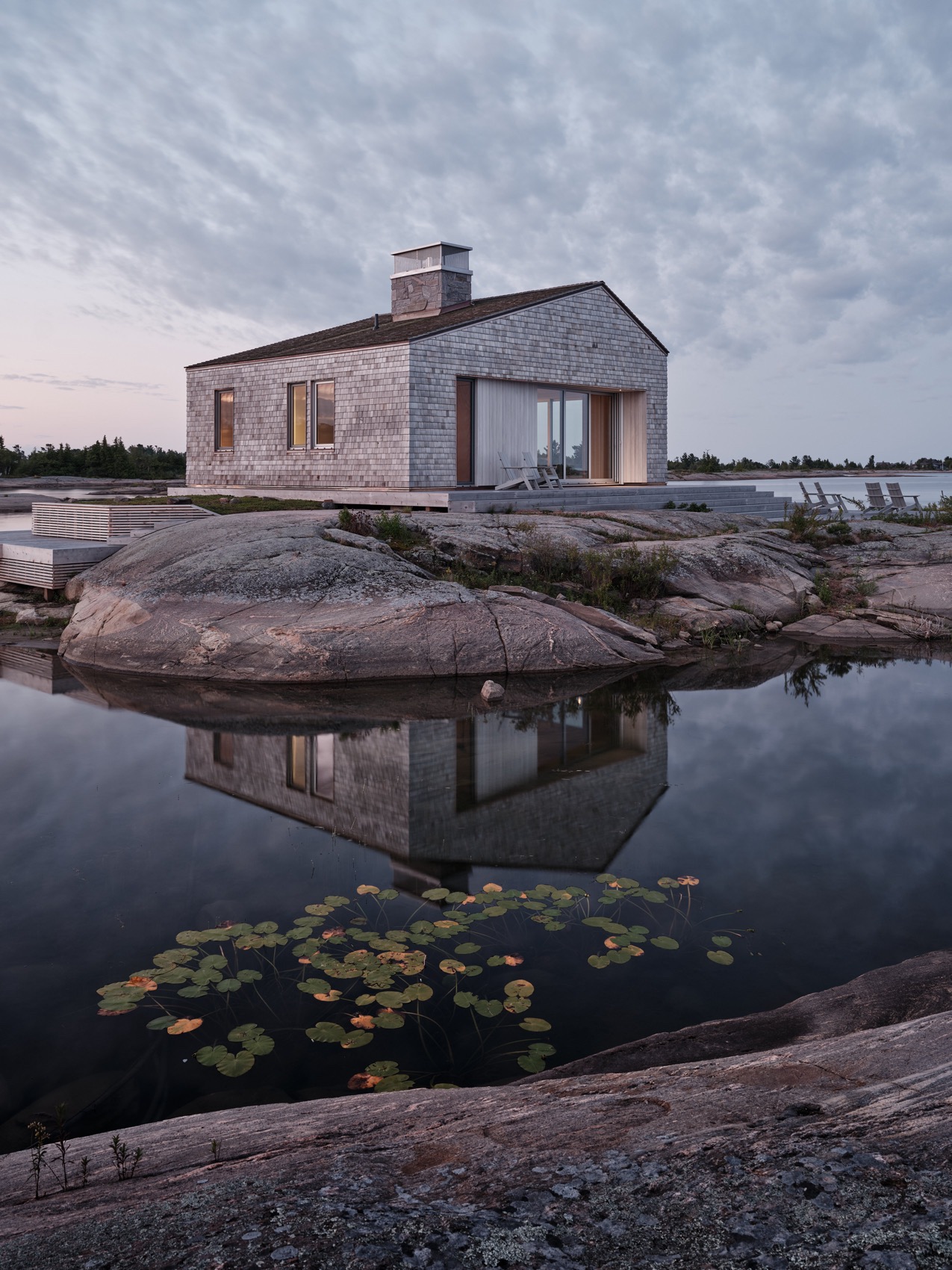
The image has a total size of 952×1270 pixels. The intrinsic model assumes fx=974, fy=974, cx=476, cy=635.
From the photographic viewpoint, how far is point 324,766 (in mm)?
7883

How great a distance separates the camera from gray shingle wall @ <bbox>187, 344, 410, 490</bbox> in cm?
2092

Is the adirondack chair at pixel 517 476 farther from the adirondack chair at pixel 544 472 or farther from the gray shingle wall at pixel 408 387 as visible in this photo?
the gray shingle wall at pixel 408 387

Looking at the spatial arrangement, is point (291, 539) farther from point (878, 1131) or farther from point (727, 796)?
point (878, 1131)

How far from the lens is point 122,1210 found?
84.0 inches

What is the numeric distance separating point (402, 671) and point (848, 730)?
4.71m

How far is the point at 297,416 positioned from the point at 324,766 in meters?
17.3

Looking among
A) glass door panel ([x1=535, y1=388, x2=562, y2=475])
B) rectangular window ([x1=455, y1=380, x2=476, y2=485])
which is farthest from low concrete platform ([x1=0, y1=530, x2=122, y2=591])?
glass door panel ([x1=535, y1=388, x2=562, y2=475])

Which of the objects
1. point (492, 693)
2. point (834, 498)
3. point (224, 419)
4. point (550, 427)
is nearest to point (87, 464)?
point (224, 419)

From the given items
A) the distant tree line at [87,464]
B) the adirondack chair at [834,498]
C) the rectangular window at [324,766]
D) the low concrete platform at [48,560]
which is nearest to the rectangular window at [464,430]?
the adirondack chair at [834,498]

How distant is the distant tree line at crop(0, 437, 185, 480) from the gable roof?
2047 centimetres

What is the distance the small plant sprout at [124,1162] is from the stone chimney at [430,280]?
24.6m

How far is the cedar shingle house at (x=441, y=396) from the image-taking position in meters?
21.1

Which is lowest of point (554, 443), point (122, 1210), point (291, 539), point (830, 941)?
point (830, 941)

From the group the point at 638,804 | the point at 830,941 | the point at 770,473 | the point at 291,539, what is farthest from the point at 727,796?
the point at 770,473
